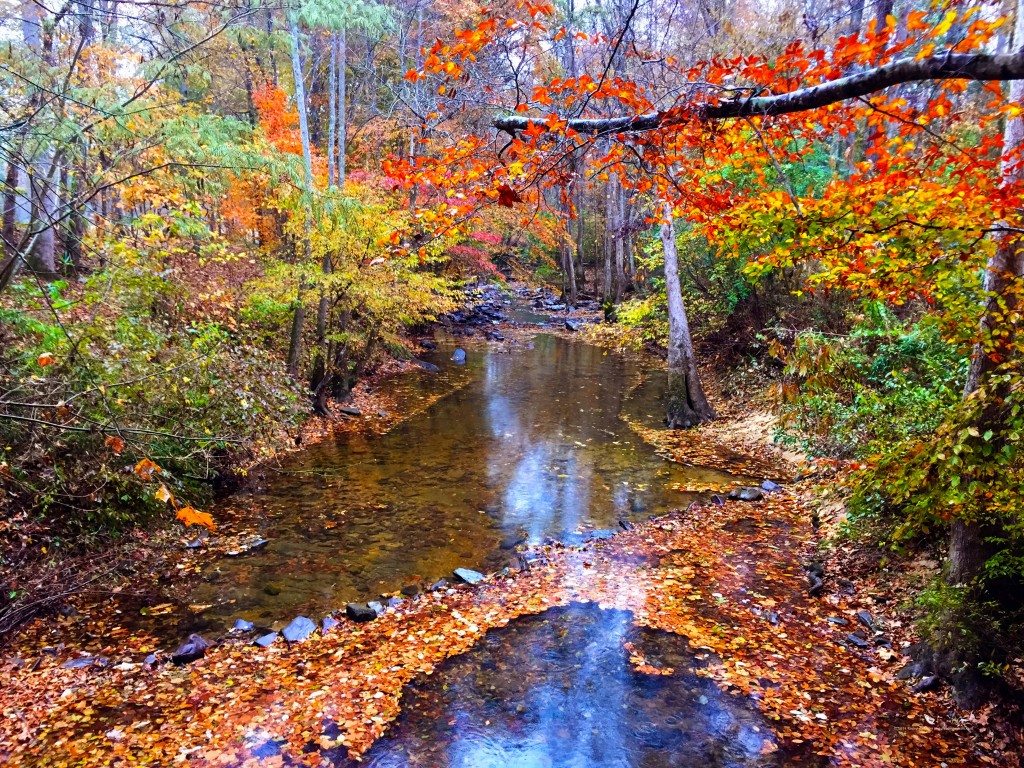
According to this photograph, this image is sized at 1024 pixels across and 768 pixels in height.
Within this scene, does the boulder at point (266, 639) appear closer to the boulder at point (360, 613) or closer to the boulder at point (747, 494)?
the boulder at point (360, 613)

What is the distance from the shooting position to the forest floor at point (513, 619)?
485 centimetres

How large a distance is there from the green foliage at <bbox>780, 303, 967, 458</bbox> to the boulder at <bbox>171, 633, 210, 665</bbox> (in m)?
7.58

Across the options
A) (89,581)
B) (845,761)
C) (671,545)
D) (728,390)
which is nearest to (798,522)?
(671,545)

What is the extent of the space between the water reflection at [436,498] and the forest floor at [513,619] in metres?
0.79

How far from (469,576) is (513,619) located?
3.90 ft

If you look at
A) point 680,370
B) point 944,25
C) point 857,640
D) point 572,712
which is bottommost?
point 572,712

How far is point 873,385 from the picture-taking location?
10.6m

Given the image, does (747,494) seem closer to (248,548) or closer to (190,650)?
(248,548)

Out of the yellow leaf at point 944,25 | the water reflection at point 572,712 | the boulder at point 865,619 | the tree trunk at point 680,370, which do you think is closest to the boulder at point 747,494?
the boulder at point 865,619

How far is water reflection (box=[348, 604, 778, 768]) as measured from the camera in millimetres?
4949

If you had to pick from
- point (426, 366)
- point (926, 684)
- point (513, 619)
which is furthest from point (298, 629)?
point (426, 366)

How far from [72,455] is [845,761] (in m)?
8.64

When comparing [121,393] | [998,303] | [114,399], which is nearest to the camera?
[998,303]

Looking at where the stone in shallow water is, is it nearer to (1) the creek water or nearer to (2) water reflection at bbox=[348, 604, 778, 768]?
(1) the creek water
